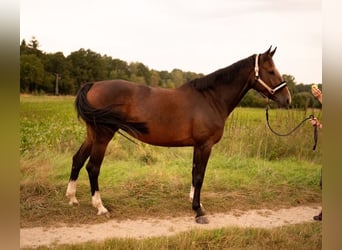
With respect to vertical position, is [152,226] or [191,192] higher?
[191,192]

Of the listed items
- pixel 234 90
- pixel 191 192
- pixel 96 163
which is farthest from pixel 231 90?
pixel 96 163

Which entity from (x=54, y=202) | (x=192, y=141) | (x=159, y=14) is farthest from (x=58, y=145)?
(x=159, y=14)

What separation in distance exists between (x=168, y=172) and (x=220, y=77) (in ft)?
3.61

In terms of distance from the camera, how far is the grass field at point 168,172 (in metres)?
2.64

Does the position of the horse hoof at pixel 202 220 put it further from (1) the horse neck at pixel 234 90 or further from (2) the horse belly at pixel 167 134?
(1) the horse neck at pixel 234 90

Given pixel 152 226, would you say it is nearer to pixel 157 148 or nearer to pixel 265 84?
pixel 157 148

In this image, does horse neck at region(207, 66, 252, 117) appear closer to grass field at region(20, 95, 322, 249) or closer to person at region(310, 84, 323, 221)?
grass field at region(20, 95, 322, 249)

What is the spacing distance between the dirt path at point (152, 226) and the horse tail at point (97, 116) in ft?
2.82

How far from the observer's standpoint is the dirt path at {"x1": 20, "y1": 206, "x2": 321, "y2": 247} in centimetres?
247

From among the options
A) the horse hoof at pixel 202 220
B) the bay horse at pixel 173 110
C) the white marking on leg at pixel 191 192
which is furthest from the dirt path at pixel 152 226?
A: the white marking on leg at pixel 191 192

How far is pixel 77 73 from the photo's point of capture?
9.32 feet

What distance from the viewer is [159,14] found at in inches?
111

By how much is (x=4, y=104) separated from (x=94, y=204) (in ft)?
4.47

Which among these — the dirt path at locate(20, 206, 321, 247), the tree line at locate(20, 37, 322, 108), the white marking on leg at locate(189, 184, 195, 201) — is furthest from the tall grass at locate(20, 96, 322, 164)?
the dirt path at locate(20, 206, 321, 247)
